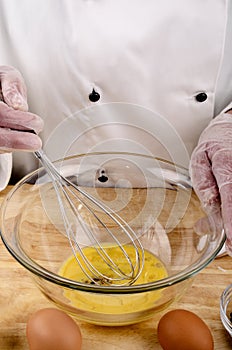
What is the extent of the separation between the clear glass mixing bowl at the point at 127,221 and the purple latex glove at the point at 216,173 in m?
0.03

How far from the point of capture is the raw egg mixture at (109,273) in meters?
0.81

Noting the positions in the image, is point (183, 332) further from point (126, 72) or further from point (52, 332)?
point (126, 72)

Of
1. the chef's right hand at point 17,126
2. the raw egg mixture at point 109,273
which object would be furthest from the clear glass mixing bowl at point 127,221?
the chef's right hand at point 17,126

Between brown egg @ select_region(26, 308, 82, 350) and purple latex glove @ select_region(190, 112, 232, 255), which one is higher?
purple latex glove @ select_region(190, 112, 232, 255)

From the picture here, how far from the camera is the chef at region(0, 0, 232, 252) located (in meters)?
1.01

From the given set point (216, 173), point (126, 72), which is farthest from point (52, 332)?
point (126, 72)

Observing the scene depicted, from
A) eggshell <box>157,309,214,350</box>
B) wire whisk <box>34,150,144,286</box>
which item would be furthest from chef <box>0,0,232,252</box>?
eggshell <box>157,309,214,350</box>

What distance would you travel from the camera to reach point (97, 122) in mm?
1104

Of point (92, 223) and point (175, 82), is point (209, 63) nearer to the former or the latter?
point (175, 82)

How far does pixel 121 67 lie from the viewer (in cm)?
106

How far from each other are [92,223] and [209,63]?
1.15 feet

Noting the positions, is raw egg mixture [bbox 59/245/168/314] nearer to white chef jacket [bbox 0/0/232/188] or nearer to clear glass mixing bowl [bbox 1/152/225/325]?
clear glass mixing bowl [bbox 1/152/225/325]

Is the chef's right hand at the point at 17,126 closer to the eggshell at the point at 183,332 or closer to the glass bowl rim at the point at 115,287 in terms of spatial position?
the glass bowl rim at the point at 115,287

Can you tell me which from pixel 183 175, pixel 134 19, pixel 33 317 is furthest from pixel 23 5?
pixel 33 317
